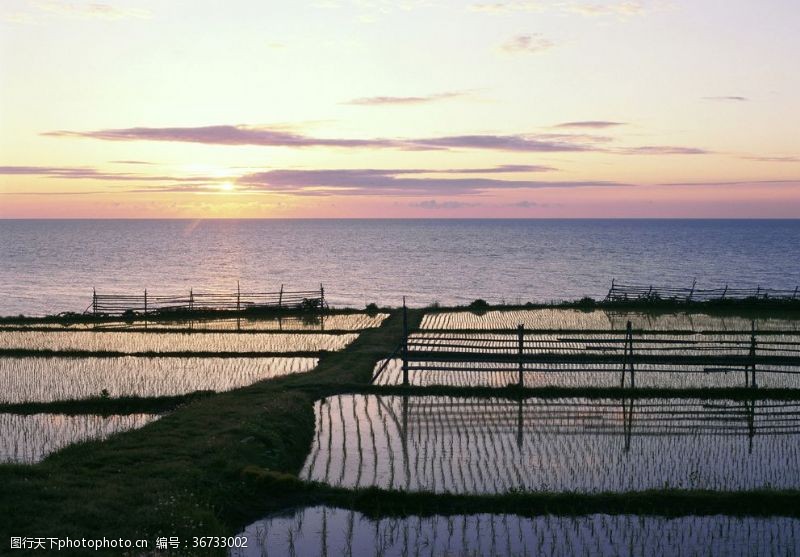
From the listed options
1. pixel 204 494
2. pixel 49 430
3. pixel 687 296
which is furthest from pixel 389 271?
pixel 204 494

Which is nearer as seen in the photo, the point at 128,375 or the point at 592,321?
the point at 128,375

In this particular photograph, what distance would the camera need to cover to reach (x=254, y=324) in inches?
1426

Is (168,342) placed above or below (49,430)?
above

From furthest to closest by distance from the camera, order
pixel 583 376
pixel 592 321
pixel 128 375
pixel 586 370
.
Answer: pixel 592 321, pixel 128 375, pixel 583 376, pixel 586 370

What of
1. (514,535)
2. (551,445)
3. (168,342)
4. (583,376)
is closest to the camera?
(514,535)

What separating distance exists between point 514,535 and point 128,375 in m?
15.9

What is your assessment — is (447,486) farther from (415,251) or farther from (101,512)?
(415,251)

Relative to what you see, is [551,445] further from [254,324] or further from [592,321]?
[254,324]

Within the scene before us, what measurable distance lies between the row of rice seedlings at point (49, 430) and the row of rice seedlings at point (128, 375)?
177cm

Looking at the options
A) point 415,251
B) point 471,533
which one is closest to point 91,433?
point 471,533

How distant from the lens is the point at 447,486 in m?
12.5

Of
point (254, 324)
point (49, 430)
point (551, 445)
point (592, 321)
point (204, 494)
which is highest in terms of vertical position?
point (592, 321)

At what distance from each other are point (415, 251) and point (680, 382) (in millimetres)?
128919

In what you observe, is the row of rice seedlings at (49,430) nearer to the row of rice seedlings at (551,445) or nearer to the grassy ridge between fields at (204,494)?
the grassy ridge between fields at (204,494)
